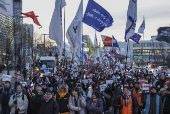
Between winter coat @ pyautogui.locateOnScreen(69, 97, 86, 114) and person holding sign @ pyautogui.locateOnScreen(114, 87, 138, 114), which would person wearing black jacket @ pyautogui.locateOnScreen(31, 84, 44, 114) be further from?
person holding sign @ pyautogui.locateOnScreen(114, 87, 138, 114)

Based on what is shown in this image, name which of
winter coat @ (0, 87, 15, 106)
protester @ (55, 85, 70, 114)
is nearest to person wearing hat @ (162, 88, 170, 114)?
protester @ (55, 85, 70, 114)

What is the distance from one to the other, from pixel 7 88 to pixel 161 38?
27.8ft

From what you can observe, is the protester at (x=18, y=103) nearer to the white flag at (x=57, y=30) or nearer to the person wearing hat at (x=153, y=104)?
the person wearing hat at (x=153, y=104)

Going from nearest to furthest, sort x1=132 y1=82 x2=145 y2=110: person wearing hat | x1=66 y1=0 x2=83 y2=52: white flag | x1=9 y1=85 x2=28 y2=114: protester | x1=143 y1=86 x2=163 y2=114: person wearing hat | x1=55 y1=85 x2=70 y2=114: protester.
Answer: x1=55 y1=85 x2=70 y2=114: protester → x1=9 y1=85 x2=28 y2=114: protester → x1=143 y1=86 x2=163 y2=114: person wearing hat → x1=132 y1=82 x2=145 y2=110: person wearing hat → x1=66 y1=0 x2=83 y2=52: white flag

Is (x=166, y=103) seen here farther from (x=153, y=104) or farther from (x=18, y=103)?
(x=18, y=103)

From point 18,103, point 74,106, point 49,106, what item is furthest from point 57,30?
point 49,106

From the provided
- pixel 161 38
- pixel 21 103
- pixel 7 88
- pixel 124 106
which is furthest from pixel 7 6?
pixel 161 38

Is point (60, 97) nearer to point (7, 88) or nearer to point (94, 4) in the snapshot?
point (7, 88)

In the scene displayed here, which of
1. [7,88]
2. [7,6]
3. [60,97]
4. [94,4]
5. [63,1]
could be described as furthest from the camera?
[94,4]

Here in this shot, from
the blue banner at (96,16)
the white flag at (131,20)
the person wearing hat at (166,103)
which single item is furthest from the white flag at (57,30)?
the person wearing hat at (166,103)

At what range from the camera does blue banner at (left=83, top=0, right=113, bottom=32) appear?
16688 millimetres

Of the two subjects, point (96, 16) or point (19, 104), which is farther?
point (96, 16)

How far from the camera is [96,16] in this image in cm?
1673

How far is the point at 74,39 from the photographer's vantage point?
17484 mm
